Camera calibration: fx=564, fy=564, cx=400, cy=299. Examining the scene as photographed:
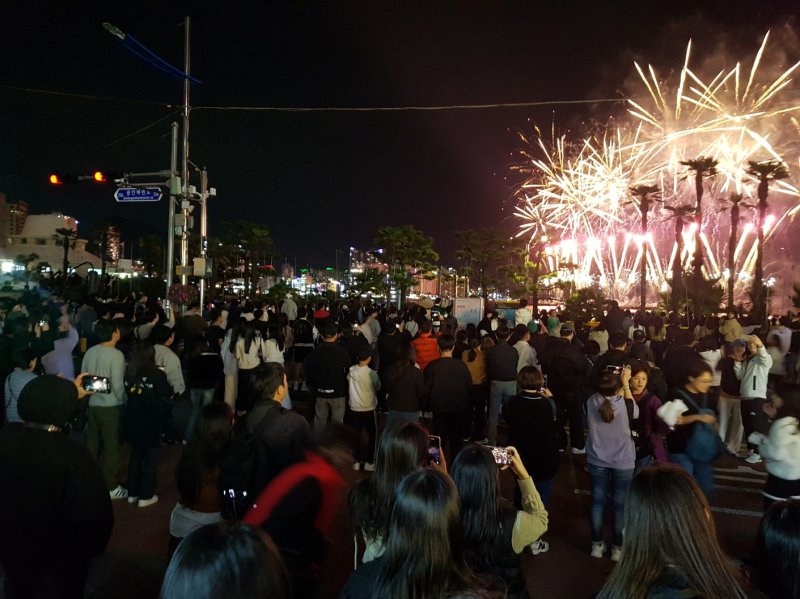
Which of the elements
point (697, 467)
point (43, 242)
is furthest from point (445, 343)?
point (43, 242)

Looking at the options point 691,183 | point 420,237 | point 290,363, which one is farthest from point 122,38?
point 691,183

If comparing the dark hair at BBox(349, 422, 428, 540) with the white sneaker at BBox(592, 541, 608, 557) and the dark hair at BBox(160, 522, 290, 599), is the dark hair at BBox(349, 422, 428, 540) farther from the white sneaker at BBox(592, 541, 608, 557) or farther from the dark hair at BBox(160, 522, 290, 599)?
the white sneaker at BBox(592, 541, 608, 557)

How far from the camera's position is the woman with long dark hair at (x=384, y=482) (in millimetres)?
3189

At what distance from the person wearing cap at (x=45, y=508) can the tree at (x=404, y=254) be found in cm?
3576

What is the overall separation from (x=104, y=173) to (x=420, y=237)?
26.5 meters

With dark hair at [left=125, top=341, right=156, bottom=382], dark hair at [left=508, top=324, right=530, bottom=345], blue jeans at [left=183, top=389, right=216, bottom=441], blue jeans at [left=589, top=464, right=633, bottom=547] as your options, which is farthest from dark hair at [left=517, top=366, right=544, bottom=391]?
blue jeans at [left=183, top=389, right=216, bottom=441]

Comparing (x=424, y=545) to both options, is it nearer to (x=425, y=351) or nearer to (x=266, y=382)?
(x=266, y=382)

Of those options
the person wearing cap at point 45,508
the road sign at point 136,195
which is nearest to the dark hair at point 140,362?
the person wearing cap at point 45,508

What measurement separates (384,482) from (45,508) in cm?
182

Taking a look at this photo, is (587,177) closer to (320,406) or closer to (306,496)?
(320,406)

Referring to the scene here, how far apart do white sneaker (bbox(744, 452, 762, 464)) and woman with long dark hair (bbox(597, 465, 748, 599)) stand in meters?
7.71

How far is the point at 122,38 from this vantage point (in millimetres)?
13906

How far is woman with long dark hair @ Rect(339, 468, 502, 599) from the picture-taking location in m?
2.14

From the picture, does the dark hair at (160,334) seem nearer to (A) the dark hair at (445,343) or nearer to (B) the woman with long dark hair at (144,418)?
(B) the woman with long dark hair at (144,418)
